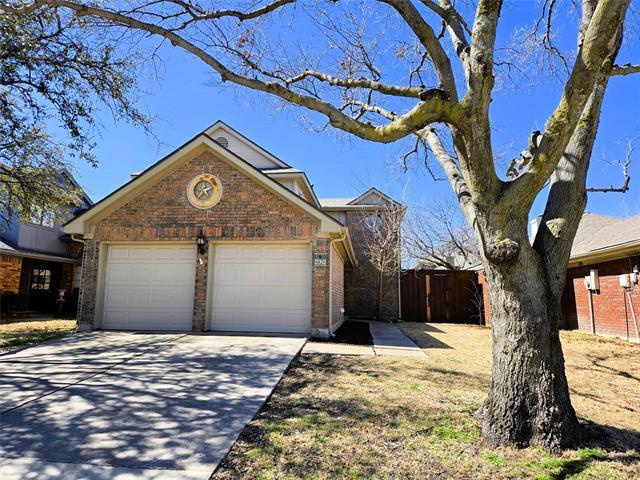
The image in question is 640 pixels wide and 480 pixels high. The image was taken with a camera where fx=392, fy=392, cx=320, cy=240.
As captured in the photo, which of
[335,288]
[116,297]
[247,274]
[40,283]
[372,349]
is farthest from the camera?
[40,283]

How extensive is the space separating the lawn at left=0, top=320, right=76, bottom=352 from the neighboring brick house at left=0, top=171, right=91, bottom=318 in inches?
135

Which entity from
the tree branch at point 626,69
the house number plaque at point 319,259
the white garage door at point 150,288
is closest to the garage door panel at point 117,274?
the white garage door at point 150,288

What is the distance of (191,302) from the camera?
33.0ft

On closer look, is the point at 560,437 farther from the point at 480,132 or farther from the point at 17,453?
the point at 17,453

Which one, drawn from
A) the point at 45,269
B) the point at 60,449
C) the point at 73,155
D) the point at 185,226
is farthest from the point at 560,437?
the point at 45,269

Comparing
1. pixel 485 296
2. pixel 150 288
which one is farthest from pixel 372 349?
pixel 485 296

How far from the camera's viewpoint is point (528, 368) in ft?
11.7

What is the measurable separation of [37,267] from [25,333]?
7.55m

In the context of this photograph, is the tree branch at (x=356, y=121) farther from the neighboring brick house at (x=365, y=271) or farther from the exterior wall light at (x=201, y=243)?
the neighboring brick house at (x=365, y=271)

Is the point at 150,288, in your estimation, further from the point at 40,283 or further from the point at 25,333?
the point at 40,283

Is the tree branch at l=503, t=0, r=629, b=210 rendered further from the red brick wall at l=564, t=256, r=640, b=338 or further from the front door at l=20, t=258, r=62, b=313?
the front door at l=20, t=258, r=62, b=313

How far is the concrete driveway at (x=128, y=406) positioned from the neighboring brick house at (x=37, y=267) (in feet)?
29.2

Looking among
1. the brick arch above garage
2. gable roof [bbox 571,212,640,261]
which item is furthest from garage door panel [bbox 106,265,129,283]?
gable roof [bbox 571,212,640,261]

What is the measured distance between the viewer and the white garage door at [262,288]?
386 inches
